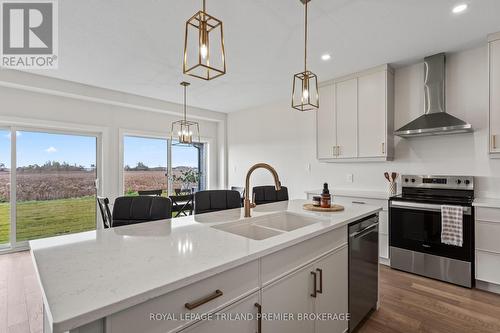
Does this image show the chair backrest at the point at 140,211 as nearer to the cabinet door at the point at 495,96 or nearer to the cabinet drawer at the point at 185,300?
the cabinet drawer at the point at 185,300

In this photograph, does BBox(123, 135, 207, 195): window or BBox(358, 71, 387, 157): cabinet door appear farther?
BBox(123, 135, 207, 195): window

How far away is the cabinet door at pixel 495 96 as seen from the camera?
258 cm

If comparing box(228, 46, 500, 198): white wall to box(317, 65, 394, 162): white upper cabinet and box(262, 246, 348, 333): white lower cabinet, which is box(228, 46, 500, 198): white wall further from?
box(262, 246, 348, 333): white lower cabinet

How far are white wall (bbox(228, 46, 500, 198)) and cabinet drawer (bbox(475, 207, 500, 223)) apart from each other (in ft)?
1.61

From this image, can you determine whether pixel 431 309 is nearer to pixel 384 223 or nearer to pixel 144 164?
pixel 384 223

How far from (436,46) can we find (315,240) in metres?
2.88

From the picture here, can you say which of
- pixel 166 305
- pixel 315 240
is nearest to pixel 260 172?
pixel 315 240

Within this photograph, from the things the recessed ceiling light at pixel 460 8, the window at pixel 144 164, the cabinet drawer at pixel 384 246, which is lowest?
the cabinet drawer at pixel 384 246

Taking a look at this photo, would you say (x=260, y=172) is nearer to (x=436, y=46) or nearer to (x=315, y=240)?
(x=436, y=46)

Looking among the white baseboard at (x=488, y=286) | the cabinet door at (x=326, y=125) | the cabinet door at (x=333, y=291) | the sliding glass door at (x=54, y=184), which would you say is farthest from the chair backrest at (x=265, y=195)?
the sliding glass door at (x=54, y=184)

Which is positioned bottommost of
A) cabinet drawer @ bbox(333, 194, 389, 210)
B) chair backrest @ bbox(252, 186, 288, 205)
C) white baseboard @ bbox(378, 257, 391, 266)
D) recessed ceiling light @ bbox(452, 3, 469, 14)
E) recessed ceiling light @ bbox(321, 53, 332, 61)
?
white baseboard @ bbox(378, 257, 391, 266)

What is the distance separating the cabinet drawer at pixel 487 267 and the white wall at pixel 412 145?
0.74 m

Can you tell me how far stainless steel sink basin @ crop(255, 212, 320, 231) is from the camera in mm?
1932

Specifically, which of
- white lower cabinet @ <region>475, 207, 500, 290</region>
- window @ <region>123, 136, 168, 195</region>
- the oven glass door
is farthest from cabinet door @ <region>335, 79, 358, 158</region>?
window @ <region>123, 136, 168, 195</region>
